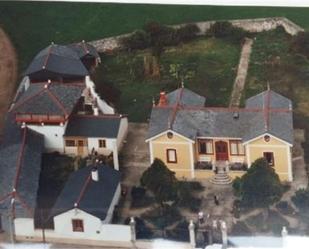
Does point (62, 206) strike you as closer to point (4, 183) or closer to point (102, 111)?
point (4, 183)

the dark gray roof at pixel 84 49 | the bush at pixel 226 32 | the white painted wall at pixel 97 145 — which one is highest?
the bush at pixel 226 32

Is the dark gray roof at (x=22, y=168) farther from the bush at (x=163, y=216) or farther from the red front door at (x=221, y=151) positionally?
the red front door at (x=221, y=151)

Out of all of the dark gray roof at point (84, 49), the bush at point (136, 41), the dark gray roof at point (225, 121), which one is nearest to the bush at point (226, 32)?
the bush at point (136, 41)

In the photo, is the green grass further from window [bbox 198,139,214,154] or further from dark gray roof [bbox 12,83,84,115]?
window [bbox 198,139,214,154]

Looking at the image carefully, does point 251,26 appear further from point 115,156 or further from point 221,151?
Result: point 115,156

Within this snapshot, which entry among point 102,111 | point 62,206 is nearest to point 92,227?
point 62,206

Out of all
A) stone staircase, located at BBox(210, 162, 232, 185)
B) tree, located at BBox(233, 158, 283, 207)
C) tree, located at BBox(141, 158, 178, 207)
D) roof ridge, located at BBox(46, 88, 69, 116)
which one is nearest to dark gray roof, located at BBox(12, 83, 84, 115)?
roof ridge, located at BBox(46, 88, 69, 116)
